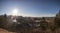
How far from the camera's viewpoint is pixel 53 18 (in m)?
2.33

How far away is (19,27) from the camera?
7.77 feet

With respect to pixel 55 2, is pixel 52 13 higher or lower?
lower

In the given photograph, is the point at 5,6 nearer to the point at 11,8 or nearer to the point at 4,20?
the point at 11,8

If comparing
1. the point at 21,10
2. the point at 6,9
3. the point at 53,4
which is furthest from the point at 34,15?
the point at 6,9

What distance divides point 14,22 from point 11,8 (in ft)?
1.00

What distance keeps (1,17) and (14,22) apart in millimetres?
288

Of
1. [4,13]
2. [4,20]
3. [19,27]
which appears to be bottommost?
[19,27]

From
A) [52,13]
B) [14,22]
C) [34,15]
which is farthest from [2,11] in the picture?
[52,13]

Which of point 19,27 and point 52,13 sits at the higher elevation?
point 52,13

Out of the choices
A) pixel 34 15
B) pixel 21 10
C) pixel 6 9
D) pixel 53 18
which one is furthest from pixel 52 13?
pixel 6 9

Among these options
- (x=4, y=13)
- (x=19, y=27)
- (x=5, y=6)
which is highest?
(x=5, y=6)

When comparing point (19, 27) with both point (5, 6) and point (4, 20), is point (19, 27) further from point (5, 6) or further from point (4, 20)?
point (5, 6)

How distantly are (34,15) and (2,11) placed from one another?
26.3 inches

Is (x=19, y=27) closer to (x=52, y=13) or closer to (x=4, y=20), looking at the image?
(x=4, y=20)
